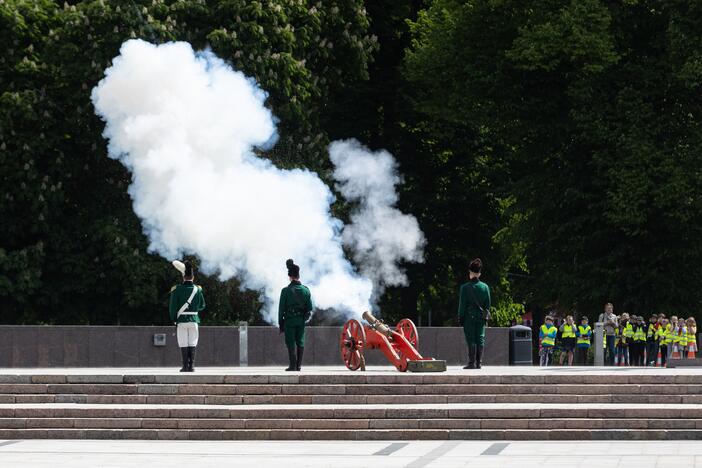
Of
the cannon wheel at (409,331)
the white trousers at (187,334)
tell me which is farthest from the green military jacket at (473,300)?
the white trousers at (187,334)

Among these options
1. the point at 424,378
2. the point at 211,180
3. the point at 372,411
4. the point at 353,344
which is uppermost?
the point at 211,180

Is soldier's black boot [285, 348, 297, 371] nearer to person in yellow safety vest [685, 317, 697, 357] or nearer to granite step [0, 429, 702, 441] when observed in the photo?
granite step [0, 429, 702, 441]

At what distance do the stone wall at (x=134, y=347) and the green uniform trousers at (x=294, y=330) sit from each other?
6.64 metres

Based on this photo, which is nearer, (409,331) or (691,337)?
(409,331)

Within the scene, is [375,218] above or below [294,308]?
above

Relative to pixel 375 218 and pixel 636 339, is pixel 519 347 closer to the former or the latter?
pixel 636 339

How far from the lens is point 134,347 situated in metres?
31.5

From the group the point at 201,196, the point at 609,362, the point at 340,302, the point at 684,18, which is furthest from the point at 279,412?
the point at 684,18

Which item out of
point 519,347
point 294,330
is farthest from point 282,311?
point 519,347

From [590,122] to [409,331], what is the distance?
1614 centimetres

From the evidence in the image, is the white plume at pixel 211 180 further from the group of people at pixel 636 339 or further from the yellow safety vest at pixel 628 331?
the yellow safety vest at pixel 628 331

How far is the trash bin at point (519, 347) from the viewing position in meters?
33.3

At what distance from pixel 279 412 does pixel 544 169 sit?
953 inches

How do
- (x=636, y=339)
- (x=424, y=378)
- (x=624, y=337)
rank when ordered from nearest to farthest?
(x=424, y=378)
(x=636, y=339)
(x=624, y=337)
